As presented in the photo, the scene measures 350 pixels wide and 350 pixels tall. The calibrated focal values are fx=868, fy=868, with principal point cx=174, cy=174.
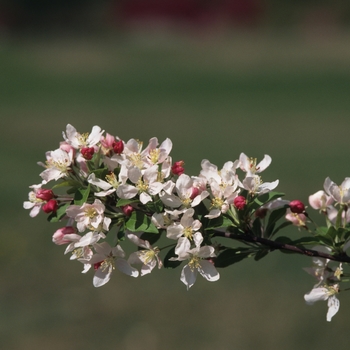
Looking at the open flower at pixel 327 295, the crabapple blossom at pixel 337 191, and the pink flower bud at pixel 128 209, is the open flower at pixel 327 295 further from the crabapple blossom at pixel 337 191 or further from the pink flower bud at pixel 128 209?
the pink flower bud at pixel 128 209

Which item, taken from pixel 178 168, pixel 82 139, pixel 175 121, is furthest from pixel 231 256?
pixel 175 121

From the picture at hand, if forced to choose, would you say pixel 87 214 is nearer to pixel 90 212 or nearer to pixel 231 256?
pixel 90 212

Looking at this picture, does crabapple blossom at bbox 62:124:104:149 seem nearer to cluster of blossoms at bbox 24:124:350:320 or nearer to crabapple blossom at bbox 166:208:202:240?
cluster of blossoms at bbox 24:124:350:320

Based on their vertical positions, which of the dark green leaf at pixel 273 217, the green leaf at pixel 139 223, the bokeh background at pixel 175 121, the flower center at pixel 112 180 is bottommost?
the bokeh background at pixel 175 121

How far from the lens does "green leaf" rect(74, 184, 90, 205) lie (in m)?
1.06

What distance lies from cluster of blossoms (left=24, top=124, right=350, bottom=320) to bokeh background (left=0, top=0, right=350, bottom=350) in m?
2.95

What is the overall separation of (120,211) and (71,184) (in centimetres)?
8

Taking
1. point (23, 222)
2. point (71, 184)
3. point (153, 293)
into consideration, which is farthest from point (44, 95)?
point (71, 184)

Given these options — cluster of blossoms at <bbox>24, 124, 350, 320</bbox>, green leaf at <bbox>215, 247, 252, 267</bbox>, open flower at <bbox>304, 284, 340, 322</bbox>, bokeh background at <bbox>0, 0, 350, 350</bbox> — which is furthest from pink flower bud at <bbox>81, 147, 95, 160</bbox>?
bokeh background at <bbox>0, 0, 350, 350</bbox>

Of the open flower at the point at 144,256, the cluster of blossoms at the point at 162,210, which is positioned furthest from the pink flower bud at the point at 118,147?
the open flower at the point at 144,256

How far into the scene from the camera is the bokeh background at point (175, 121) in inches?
169

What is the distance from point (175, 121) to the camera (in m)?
14.5

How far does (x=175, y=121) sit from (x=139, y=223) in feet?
44.2

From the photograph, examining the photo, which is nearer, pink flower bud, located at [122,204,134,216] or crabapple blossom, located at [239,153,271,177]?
pink flower bud, located at [122,204,134,216]
